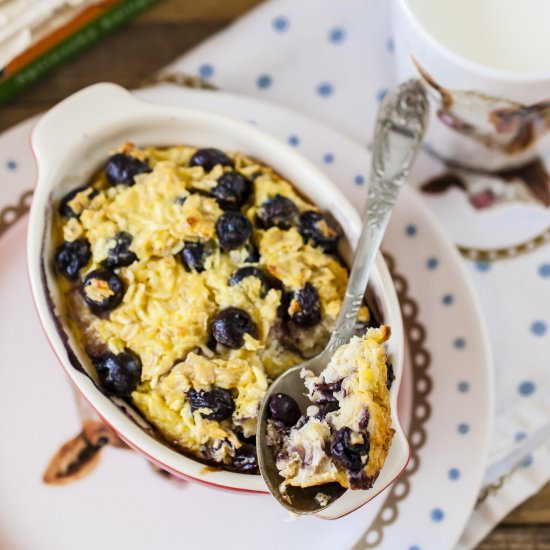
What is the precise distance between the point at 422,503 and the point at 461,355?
0.33 m

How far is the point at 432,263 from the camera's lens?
1808mm

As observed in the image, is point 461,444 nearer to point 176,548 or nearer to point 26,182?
point 176,548

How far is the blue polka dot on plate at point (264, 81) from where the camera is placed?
1.98m

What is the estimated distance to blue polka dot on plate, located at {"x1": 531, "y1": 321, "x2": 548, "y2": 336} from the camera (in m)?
1.90

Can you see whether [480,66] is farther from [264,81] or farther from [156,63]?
[156,63]

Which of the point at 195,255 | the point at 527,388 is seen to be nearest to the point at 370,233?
the point at 195,255

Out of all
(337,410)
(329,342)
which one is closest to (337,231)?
(329,342)

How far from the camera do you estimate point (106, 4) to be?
1.93 meters

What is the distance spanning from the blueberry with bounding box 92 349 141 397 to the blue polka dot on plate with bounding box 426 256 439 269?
699 mm

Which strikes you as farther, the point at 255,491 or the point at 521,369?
the point at 521,369

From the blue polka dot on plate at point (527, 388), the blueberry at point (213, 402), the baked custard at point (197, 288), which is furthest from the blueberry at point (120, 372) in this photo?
the blue polka dot on plate at point (527, 388)

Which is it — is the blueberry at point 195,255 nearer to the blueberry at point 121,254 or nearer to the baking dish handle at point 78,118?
the blueberry at point 121,254

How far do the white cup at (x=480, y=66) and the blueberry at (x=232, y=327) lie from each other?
0.64 m

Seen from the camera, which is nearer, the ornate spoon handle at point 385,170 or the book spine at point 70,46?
the ornate spoon handle at point 385,170
